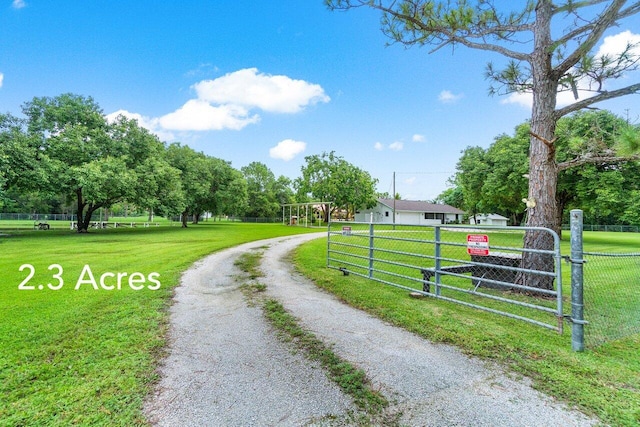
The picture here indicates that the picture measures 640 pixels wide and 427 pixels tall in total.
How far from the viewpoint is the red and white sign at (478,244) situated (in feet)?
14.5

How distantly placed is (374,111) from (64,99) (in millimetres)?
21159

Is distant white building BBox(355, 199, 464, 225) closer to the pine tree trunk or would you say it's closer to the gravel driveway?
the pine tree trunk

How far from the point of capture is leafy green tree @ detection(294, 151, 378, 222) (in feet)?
119

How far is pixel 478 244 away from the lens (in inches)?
176

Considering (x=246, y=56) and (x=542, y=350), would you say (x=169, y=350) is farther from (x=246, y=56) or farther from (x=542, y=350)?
(x=246, y=56)

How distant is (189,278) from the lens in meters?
6.61

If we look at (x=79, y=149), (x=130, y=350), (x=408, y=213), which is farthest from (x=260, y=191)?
(x=130, y=350)

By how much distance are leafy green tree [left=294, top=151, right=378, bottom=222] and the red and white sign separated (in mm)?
31147

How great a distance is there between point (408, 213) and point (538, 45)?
120ft

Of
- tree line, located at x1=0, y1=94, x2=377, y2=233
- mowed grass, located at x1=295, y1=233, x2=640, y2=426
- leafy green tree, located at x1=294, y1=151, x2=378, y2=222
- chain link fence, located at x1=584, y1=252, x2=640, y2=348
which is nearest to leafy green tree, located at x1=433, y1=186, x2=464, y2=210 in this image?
leafy green tree, located at x1=294, y1=151, x2=378, y2=222

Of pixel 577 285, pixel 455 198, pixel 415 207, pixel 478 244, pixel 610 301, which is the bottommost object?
pixel 610 301

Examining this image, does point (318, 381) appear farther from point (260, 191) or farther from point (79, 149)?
point (260, 191)

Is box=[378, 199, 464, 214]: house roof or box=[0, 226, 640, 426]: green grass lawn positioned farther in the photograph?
box=[378, 199, 464, 214]: house roof

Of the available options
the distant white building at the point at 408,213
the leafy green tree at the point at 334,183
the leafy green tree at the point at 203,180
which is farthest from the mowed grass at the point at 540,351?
the distant white building at the point at 408,213
